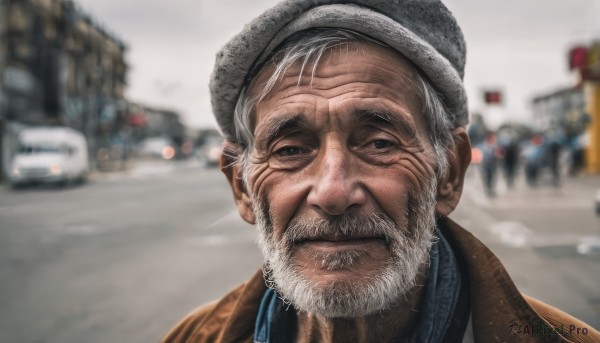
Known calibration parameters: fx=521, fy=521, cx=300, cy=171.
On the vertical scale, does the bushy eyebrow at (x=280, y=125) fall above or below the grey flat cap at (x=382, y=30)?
below

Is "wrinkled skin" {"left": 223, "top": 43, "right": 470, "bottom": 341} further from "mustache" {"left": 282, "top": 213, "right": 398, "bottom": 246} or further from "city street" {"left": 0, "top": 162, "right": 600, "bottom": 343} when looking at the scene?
"city street" {"left": 0, "top": 162, "right": 600, "bottom": 343}

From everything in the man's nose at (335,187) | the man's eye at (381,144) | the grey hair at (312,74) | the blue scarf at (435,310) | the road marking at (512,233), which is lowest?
the road marking at (512,233)

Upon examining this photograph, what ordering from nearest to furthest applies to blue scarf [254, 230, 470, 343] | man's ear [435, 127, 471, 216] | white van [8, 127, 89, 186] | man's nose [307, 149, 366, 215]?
man's nose [307, 149, 366, 215] < blue scarf [254, 230, 470, 343] < man's ear [435, 127, 471, 216] < white van [8, 127, 89, 186]

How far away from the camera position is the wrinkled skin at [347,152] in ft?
4.47

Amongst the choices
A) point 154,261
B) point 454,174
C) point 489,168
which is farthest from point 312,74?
point 489,168

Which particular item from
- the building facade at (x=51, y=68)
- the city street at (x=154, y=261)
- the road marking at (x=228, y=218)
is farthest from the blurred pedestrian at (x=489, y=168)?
the building facade at (x=51, y=68)

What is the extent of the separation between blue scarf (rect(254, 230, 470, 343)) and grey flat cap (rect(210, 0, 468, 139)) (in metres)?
0.49

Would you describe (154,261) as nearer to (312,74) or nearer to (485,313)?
(312,74)

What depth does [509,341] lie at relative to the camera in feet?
4.40

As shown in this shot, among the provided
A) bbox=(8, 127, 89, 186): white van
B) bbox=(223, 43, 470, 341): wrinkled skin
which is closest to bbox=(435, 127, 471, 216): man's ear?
bbox=(223, 43, 470, 341): wrinkled skin

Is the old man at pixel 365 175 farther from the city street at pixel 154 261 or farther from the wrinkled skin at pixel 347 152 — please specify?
the city street at pixel 154 261

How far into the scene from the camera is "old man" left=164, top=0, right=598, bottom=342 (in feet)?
4.47

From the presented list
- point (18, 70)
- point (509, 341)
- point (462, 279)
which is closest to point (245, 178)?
point (462, 279)

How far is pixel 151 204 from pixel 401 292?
47.9 ft
